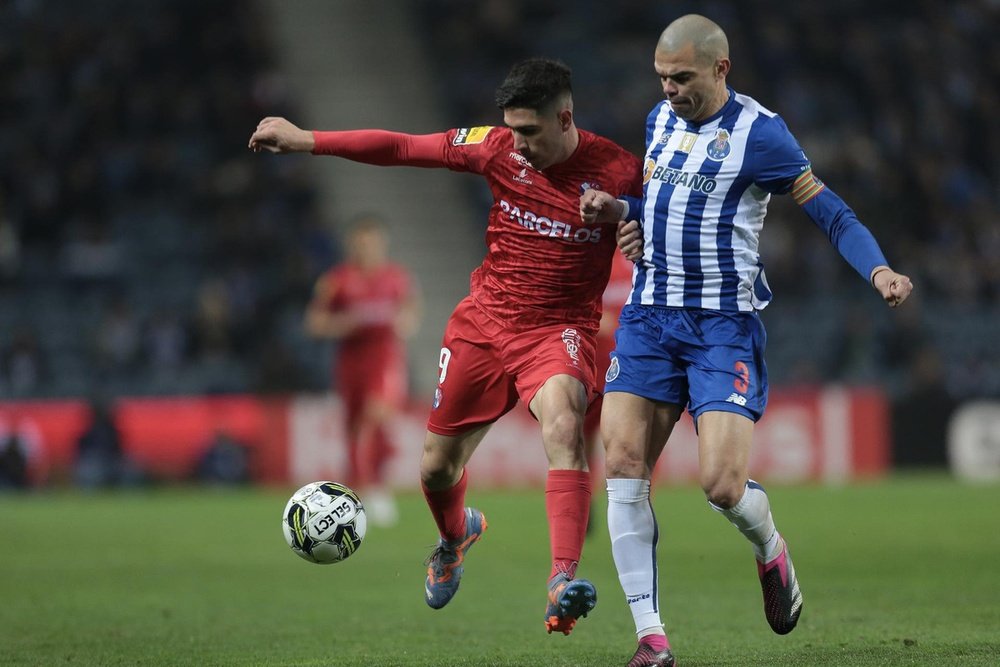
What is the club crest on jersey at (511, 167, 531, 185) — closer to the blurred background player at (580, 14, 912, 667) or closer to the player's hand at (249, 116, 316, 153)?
the blurred background player at (580, 14, 912, 667)

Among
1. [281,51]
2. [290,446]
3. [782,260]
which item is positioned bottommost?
[290,446]

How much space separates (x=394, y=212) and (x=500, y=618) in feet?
49.6

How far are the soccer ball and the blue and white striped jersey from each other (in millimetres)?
1673


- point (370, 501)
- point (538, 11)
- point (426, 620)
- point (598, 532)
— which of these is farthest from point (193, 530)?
point (538, 11)

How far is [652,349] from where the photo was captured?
5598 mm

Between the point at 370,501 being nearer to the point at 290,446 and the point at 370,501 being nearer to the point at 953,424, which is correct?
the point at 290,446

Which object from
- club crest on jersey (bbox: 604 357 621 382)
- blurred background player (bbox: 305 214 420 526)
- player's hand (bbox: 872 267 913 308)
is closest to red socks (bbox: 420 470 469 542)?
club crest on jersey (bbox: 604 357 621 382)

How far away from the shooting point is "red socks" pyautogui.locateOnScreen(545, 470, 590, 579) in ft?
18.4

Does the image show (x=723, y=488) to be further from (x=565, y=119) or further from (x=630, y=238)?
(x=565, y=119)

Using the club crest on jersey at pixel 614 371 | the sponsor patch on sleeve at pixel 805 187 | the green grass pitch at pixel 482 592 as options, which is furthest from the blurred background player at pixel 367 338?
the sponsor patch on sleeve at pixel 805 187

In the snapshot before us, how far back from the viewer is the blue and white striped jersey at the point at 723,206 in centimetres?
552

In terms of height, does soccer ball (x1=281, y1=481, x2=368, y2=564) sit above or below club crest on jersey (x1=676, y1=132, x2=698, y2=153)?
below

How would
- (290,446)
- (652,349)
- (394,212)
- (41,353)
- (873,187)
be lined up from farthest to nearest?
(394,212)
(873,187)
(41,353)
(290,446)
(652,349)

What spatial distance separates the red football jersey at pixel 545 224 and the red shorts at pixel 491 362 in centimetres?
8
